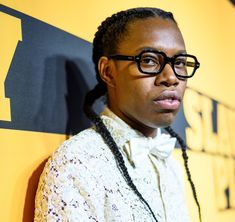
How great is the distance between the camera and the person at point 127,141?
2.77 ft

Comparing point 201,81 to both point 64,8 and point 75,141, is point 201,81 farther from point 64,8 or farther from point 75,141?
point 75,141

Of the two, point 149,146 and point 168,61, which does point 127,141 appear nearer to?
point 149,146

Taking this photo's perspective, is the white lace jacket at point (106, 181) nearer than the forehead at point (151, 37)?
Yes

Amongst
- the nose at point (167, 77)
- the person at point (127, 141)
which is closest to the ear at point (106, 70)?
the person at point (127, 141)

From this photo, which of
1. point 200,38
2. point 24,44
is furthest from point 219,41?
point 24,44

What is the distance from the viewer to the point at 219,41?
2234mm

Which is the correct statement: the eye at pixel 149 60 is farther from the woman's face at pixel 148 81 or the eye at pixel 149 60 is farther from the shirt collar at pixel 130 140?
the shirt collar at pixel 130 140

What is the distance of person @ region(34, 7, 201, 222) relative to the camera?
843 mm

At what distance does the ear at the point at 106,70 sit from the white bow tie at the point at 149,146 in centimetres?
14

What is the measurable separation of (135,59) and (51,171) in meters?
0.30

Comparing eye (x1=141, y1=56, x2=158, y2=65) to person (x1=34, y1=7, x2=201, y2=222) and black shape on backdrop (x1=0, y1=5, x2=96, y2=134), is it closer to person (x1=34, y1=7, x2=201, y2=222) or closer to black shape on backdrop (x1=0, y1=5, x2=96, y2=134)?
person (x1=34, y1=7, x2=201, y2=222)

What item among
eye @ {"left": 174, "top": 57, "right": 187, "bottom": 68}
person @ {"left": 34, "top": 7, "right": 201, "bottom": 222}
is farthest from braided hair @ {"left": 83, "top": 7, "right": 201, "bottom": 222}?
eye @ {"left": 174, "top": 57, "right": 187, "bottom": 68}

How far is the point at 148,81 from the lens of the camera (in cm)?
95

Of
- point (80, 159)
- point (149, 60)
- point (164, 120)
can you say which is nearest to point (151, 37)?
point (149, 60)
